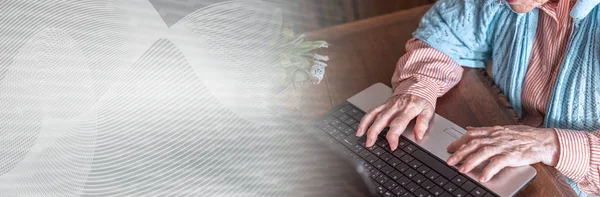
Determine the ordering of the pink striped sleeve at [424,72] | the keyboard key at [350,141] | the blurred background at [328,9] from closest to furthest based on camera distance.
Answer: the blurred background at [328,9] < the keyboard key at [350,141] < the pink striped sleeve at [424,72]

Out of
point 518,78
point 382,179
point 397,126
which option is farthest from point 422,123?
point 518,78

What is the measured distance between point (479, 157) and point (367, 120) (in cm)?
18

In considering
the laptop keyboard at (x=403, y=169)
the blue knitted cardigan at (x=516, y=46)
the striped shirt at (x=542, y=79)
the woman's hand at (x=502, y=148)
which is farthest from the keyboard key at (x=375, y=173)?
the blue knitted cardigan at (x=516, y=46)

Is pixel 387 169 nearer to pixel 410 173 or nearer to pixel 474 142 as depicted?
pixel 410 173

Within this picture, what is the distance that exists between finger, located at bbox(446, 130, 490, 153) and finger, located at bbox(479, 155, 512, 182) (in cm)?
5

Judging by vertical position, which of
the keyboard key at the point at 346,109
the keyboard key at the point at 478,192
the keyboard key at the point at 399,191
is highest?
the keyboard key at the point at 346,109

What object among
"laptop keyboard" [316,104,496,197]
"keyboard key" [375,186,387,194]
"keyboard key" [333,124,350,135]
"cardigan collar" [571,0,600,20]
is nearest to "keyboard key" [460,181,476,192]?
"laptop keyboard" [316,104,496,197]

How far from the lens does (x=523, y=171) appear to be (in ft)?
2.58

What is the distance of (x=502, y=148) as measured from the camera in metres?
0.81

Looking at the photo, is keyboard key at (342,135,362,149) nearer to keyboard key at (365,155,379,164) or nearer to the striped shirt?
keyboard key at (365,155,379,164)

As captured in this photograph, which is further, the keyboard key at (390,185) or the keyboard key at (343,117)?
the keyboard key at (343,117)

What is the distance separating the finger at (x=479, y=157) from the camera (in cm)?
78

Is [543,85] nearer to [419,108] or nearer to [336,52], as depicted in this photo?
[419,108]

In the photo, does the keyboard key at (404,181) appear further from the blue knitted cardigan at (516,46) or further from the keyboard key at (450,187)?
the blue knitted cardigan at (516,46)
